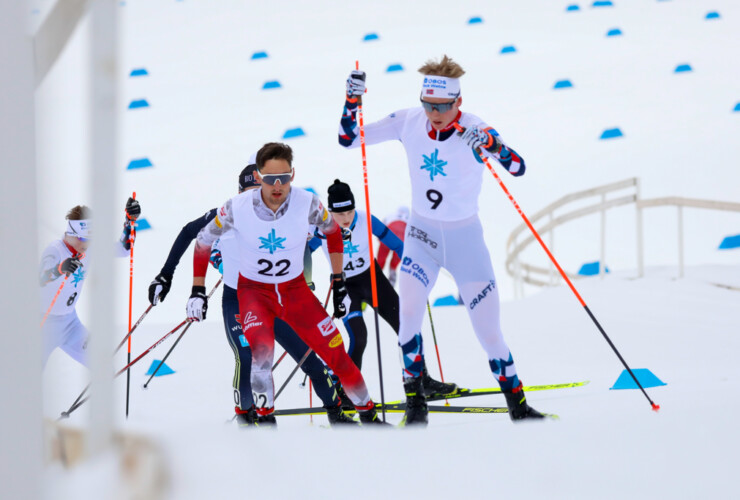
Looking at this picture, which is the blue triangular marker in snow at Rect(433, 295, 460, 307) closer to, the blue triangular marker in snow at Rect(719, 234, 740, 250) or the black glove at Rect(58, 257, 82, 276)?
the blue triangular marker in snow at Rect(719, 234, 740, 250)

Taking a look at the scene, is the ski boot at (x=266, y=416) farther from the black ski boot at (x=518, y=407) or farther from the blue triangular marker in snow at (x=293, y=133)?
the blue triangular marker in snow at (x=293, y=133)

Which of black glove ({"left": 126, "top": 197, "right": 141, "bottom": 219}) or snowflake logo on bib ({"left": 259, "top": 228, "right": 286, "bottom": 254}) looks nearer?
snowflake logo on bib ({"left": 259, "top": 228, "right": 286, "bottom": 254})

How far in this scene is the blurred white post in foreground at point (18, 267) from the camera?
1354mm

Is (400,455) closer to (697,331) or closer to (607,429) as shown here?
(607,429)

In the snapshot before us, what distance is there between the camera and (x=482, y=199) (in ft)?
43.3

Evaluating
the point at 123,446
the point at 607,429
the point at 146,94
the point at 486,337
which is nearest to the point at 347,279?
the point at 486,337

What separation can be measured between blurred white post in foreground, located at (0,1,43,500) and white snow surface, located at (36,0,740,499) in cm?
4

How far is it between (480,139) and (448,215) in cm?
45

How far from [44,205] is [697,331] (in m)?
7.39

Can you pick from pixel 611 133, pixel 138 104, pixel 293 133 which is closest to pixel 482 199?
pixel 611 133

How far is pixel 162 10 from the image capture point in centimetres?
2102

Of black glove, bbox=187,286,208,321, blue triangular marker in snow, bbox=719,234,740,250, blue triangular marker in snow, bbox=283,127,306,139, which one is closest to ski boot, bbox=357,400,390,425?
black glove, bbox=187,286,208,321

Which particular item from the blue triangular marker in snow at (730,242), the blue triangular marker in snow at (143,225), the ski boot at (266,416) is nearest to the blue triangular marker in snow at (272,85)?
the blue triangular marker in snow at (143,225)

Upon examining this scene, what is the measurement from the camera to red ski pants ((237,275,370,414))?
4.57 meters
